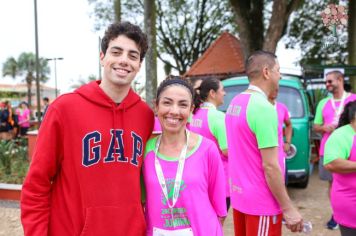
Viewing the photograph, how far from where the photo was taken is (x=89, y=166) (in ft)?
6.63

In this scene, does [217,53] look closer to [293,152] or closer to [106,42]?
[293,152]

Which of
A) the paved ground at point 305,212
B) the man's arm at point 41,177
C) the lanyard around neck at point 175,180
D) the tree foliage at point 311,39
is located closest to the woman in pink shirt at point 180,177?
the lanyard around neck at point 175,180

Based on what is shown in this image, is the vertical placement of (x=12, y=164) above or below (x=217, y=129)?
below

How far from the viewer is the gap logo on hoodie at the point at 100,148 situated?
202cm

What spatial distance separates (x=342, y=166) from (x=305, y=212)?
11.9 feet

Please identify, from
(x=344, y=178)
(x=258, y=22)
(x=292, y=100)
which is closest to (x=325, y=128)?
(x=292, y=100)

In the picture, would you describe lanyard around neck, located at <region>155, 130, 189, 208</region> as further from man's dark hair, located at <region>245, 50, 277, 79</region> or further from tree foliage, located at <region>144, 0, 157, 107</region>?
tree foliage, located at <region>144, 0, 157, 107</region>

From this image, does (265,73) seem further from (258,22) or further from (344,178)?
(258,22)

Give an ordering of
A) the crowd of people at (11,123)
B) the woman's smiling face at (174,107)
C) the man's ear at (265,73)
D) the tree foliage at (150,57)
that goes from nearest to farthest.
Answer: the woman's smiling face at (174,107) < the man's ear at (265,73) < the tree foliage at (150,57) < the crowd of people at (11,123)

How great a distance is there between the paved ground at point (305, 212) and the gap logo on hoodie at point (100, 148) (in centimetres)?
365

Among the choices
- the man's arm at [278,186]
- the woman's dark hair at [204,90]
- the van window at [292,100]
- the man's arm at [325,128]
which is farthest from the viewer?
the van window at [292,100]

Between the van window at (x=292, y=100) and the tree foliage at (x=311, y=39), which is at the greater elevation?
the tree foliage at (x=311, y=39)

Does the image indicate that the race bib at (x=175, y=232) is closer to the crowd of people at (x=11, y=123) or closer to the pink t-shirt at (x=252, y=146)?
the pink t-shirt at (x=252, y=146)

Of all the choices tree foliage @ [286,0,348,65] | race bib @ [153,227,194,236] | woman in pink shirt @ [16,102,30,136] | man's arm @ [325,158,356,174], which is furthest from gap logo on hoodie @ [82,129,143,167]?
tree foliage @ [286,0,348,65]
